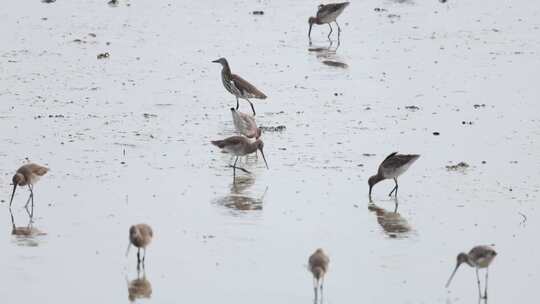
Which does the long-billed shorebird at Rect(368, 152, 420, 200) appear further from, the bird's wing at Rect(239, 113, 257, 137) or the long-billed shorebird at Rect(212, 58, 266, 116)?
the long-billed shorebird at Rect(212, 58, 266, 116)

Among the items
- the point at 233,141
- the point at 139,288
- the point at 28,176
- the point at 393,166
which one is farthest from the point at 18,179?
the point at 393,166

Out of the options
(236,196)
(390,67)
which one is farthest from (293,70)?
(236,196)

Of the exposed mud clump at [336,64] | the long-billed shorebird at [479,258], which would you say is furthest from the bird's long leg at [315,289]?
the exposed mud clump at [336,64]

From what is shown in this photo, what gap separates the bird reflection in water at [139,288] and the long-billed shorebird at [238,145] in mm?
4351

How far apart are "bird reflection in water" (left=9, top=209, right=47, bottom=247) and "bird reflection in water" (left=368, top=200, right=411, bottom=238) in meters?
3.76

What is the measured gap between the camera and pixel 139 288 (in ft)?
35.7

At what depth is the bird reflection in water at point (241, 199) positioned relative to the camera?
13550 mm

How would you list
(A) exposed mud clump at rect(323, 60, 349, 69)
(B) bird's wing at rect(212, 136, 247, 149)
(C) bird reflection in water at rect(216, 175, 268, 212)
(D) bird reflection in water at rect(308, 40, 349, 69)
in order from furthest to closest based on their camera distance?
1. (D) bird reflection in water at rect(308, 40, 349, 69)
2. (A) exposed mud clump at rect(323, 60, 349, 69)
3. (B) bird's wing at rect(212, 136, 247, 149)
4. (C) bird reflection in water at rect(216, 175, 268, 212)

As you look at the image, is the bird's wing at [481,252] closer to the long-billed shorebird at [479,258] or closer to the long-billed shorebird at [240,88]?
the long-billed shorebird at [479,258]

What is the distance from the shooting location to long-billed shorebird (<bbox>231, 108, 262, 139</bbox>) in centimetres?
1639

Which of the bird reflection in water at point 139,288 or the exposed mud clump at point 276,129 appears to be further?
the exposed mud clump at point 276,129

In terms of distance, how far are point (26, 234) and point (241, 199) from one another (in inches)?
109

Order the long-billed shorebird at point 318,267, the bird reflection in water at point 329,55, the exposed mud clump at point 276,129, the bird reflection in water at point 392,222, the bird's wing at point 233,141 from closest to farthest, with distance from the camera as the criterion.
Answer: the long-billed shorebird at point 318,267, the bird reflection in water at point 392,222, the bird's wing at point 233,141, the exposed mud clump at point 276,129, the bird reflection in water at point 329,55

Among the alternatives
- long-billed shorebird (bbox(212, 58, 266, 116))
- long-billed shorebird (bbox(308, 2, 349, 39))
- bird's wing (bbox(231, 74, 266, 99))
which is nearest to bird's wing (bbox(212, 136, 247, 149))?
long-billed shorebird (bbox(212, 58, 266, 116))
